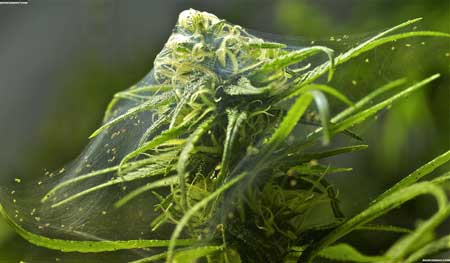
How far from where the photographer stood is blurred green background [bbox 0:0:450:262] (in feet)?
3.52

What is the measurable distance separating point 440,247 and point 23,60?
1165 millimetres

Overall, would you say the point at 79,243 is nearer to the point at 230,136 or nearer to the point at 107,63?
the point at 230,136

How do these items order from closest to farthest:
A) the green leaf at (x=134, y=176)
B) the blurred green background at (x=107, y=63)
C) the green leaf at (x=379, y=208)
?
1. the green leaf at (x=379, y=208)
2. the green leaf at (x=134, y=176)
3. the blurred green background at (x=107, y=63)

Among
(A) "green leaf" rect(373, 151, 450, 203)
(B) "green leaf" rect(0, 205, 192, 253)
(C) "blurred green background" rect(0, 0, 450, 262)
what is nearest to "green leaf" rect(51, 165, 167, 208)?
(B) "green leaf" rect(0, 205, 192, 253)

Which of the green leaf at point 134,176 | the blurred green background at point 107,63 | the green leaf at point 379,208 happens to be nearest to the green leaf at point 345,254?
the green leaf at point 379,208

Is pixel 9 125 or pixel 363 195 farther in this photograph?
pixel 9 125

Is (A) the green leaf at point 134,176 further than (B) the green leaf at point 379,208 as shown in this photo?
Yes

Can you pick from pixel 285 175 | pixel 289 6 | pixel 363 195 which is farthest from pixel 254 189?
pixel 289 6

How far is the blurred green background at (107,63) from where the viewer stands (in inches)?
42.2

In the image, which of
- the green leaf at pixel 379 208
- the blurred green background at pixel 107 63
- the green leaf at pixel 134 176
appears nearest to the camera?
the green leaf at pixel 379 208

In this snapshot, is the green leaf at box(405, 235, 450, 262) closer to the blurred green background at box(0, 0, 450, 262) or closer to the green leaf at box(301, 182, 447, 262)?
the green leaf at box(301, 182, 447, 262)

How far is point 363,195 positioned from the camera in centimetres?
52

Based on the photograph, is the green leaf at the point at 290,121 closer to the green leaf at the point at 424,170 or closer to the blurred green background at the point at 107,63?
the green leaf at the point at 424,170

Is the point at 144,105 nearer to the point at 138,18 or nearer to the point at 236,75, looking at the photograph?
the point at 236,75
